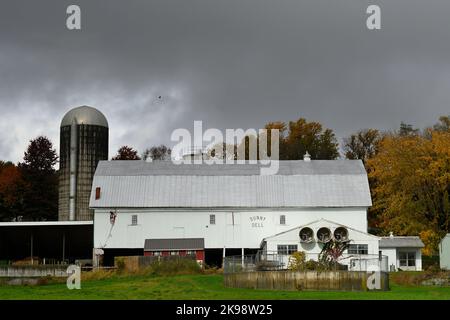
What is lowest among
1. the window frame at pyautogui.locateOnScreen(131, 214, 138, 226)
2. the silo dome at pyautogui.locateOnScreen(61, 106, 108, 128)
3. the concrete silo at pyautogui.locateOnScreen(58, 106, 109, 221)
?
the window frame at pyautogui.locateOnScreen(131, 214, 138, 226)

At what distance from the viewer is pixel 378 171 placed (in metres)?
66.9

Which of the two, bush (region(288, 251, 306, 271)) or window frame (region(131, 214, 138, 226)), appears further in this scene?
window frame (region(131, 214, 138, 226))

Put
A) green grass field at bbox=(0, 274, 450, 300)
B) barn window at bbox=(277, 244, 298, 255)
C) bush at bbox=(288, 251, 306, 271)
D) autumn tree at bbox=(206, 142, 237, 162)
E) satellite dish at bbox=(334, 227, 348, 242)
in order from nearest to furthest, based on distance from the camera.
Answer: green grass field at bbox=(0, 274, 450, 300), bush at bbox=(288, 251, 306, 271), satellite dish at bbox=(334, 227, 348, 242), barn window at bbox=(277, 244, 298, 255), autumn tree at bbox=(206, 142, 237, 162)

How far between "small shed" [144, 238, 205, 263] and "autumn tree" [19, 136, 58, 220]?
3291 cm

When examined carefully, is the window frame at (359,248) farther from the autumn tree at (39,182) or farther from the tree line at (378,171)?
the autumn tree at (39,182)

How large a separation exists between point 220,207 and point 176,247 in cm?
503

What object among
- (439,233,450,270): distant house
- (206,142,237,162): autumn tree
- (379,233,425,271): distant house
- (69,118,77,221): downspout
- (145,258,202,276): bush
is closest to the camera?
(145,258,202,276): bush

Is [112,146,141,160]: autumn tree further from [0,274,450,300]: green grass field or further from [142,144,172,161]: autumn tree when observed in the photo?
[0,274,450,300]: green grass field

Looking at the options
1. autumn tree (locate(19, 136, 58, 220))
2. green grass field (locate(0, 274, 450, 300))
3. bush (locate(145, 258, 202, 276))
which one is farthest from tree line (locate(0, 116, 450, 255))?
green grass field (locate(0, 274, 450, 300))

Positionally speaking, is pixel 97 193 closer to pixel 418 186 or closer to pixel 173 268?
pixel 173 268

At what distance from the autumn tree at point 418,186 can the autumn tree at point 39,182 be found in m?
40.1

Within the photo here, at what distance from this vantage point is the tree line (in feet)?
212

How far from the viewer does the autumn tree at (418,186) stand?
6344 cm

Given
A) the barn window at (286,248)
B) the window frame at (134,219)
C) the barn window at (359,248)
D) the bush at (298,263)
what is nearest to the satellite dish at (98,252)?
the window frame at (134,219)
